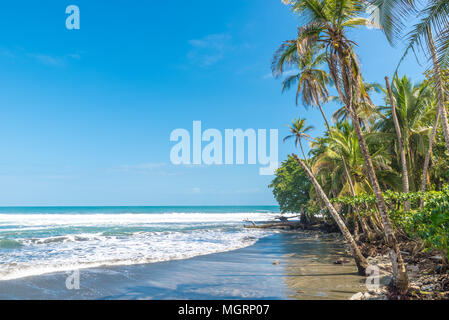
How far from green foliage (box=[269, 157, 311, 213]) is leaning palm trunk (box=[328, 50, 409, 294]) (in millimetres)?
19347

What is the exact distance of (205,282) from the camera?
7.90 m

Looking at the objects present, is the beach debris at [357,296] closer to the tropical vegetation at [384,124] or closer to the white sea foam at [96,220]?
the tropical vegetation at [384,124]

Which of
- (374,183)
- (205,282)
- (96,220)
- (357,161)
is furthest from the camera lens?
(96,220)

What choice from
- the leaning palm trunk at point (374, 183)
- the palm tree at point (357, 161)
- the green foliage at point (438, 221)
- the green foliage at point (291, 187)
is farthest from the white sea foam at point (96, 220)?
the green foliage at point (438, 221)

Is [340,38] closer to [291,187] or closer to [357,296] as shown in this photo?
[357,296]

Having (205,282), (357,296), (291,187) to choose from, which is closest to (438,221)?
(357,296)

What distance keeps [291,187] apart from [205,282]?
21.2 meters

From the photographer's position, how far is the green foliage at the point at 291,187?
2678cm

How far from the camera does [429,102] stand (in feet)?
39.9

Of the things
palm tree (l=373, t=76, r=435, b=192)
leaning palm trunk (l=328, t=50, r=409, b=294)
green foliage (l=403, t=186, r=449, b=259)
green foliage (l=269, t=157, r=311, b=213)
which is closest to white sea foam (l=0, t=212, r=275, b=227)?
green foliage (l=269, t=157, r=311, b=213)

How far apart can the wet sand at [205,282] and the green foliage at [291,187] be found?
54.1 feet

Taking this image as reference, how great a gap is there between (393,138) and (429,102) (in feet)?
7.00
